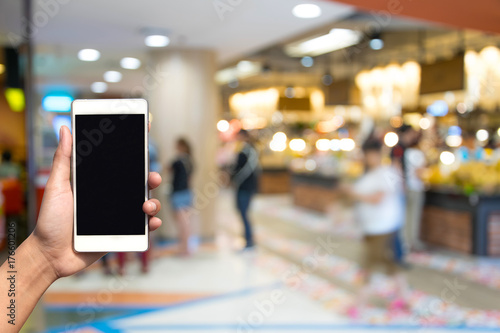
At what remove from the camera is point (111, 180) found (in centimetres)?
106

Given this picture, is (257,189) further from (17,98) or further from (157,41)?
(17,98)

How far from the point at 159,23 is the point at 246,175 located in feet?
6.83

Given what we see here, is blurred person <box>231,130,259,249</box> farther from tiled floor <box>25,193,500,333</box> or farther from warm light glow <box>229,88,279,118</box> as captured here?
warm light glow <box>229,88,279,118</box>

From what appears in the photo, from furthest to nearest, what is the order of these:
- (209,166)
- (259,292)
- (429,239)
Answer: (209,166)
(429,239)
(259,292)

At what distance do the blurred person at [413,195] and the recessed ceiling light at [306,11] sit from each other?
92.7 inches

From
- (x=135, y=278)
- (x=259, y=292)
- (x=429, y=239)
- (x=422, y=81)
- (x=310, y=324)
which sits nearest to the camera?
(x=310, y=324)

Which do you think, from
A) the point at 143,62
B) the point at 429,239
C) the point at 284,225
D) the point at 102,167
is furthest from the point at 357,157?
the point at 102,167

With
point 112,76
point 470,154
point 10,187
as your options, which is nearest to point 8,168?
point 10,187

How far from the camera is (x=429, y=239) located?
689 cm

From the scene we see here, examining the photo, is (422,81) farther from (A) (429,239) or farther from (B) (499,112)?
(B) (499,112)

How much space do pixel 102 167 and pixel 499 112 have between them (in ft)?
47.8

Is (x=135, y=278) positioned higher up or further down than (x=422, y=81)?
further down

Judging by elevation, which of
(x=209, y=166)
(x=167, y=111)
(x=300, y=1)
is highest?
(x=300, y=1)

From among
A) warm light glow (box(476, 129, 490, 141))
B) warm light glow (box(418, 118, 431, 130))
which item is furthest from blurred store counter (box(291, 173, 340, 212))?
warm light glow (box(418, 118, 431, 130))
